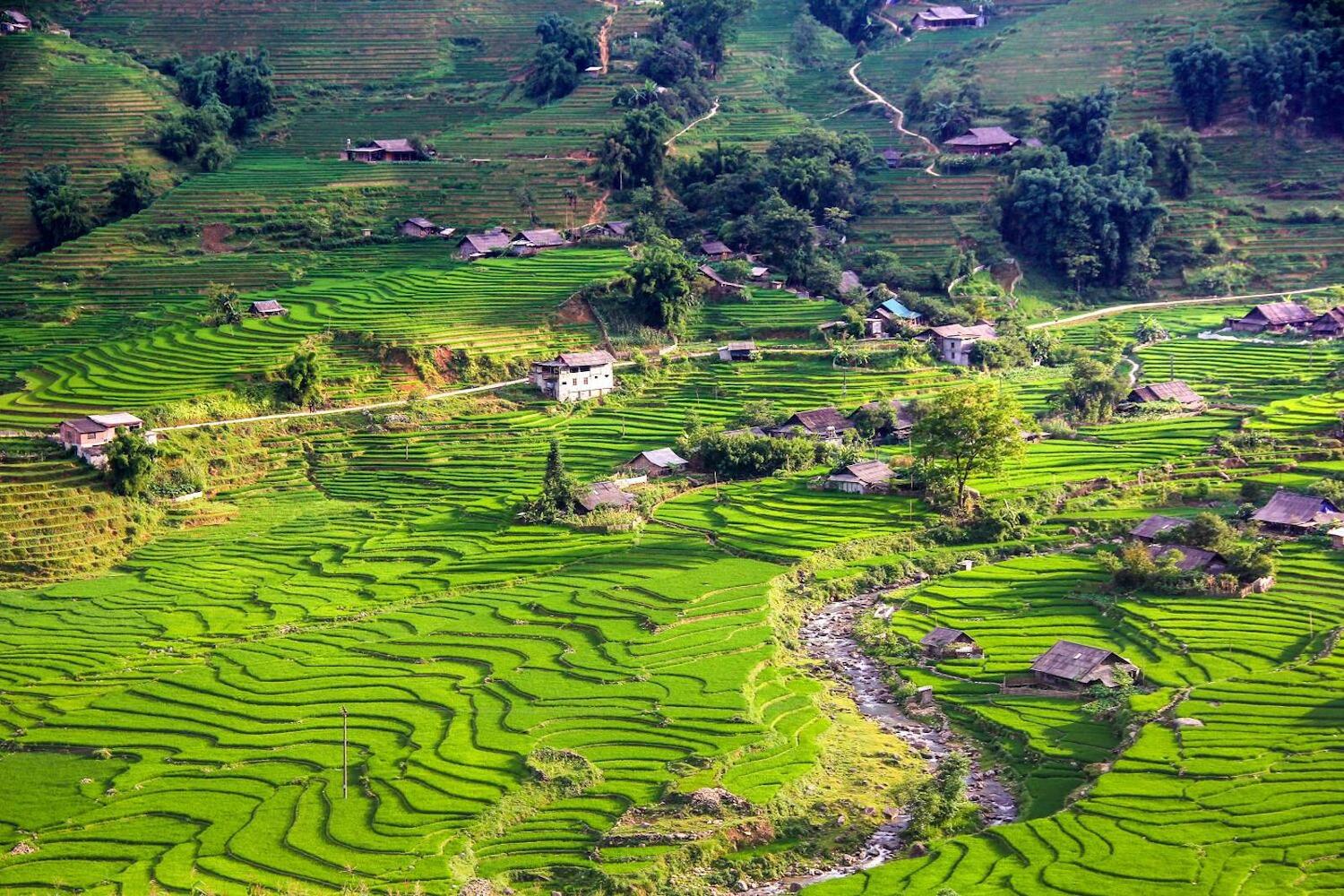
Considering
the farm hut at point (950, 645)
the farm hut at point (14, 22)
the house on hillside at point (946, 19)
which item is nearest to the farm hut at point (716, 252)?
the house on hillside at point (946, 19)

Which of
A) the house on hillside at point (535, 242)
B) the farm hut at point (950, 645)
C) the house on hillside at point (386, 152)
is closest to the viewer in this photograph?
the farm hut at point (950, 645)

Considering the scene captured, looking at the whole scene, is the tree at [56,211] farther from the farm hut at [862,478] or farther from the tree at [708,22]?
the farm hut at [862,478]

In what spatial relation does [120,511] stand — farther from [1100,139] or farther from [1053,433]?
[1100,139]

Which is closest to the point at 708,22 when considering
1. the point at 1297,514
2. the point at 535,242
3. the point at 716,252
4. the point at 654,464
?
the point at 716,252

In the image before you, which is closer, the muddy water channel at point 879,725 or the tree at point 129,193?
the muddy water channel at point 879,725

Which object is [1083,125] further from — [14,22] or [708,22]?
[14,22]

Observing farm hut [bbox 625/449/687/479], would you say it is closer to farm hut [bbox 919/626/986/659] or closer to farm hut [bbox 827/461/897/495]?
farm hut [bbox 827/461/897/495]
